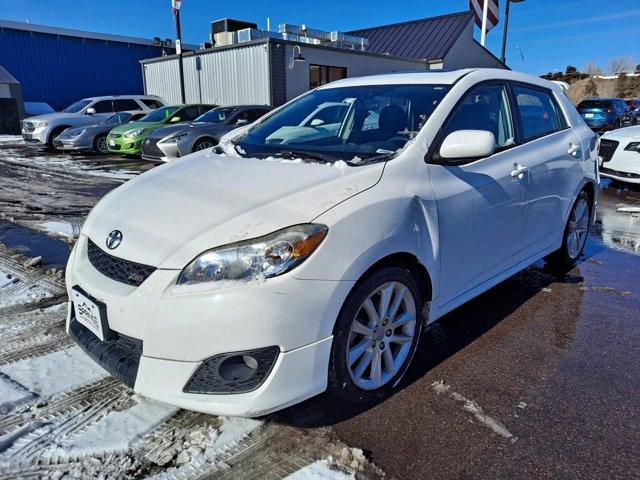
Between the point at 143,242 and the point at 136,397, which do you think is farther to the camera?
the point at 136,397

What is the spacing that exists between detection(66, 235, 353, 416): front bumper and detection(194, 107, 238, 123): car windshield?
10.0 m

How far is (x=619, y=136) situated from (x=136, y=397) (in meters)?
9.03

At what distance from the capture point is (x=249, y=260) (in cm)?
197

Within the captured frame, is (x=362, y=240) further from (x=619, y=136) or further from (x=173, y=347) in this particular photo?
Result: (x=619, y=136)

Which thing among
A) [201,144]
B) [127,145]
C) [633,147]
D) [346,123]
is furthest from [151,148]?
[633,147]

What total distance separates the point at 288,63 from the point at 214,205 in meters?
15.7

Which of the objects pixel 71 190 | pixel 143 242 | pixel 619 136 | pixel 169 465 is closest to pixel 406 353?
pixel 169 465

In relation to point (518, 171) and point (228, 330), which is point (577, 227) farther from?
point (228, 330)

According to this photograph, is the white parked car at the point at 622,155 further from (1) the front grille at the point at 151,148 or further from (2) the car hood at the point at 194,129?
(1) the front grille at the point at 151,148

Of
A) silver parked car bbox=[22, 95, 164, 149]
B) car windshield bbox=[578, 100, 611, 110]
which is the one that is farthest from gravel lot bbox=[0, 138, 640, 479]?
car windshield bbox=[578, 100, 611, 110]

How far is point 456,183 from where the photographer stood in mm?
2725

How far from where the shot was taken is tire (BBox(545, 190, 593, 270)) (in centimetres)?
432

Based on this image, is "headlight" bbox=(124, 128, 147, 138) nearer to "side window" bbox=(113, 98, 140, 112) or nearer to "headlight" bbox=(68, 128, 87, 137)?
"headlight" bbox=(68, 128, 87, 137)

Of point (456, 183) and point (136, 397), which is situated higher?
point (456, 183)
